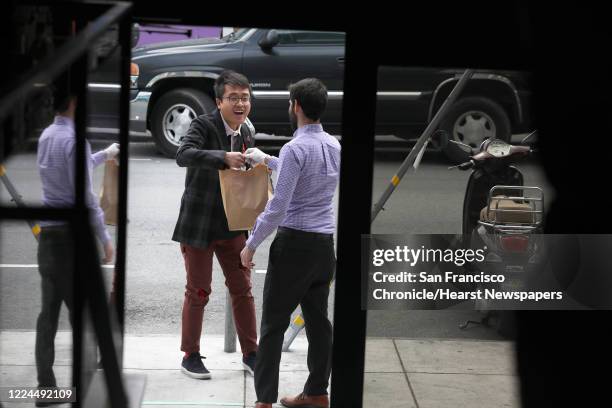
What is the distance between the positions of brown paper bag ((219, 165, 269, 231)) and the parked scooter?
1142mm

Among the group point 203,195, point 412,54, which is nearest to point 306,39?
point 203,195

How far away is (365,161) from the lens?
4223 millimetres

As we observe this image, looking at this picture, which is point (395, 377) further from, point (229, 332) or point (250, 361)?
point (229, 332)

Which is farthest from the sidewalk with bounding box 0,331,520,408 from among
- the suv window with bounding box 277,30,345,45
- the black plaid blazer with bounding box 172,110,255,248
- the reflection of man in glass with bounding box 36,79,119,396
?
the suv window with bounding box 277,30,345,45

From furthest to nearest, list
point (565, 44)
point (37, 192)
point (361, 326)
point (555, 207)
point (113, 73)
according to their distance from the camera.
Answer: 1. point (361, 326)
2. point (565, 44)
3. point (113, 73)
4. point (555, 207)
5. point (37, 192)

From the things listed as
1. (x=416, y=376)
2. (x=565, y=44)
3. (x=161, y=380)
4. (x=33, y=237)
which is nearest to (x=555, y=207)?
(x=565, y=44)

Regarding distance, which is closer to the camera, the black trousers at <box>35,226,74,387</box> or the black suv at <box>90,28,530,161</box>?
the black trousers at <box>35,226,74,387</box>

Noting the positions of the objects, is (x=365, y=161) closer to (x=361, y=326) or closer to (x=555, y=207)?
(x=361, y=326)

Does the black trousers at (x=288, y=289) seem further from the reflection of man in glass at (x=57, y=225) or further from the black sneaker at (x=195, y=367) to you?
the reflection of man in glass at (x=57, y=225)

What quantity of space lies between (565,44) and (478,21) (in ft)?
1.20

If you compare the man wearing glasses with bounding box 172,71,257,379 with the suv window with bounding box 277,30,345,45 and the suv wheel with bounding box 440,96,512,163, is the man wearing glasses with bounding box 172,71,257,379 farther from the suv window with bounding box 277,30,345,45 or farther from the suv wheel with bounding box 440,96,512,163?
the suv window with bounding box 277,30,345,45

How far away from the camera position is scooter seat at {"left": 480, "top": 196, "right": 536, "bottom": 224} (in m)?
5.40

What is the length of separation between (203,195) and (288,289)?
915mm

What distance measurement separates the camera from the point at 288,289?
16.2 feet
